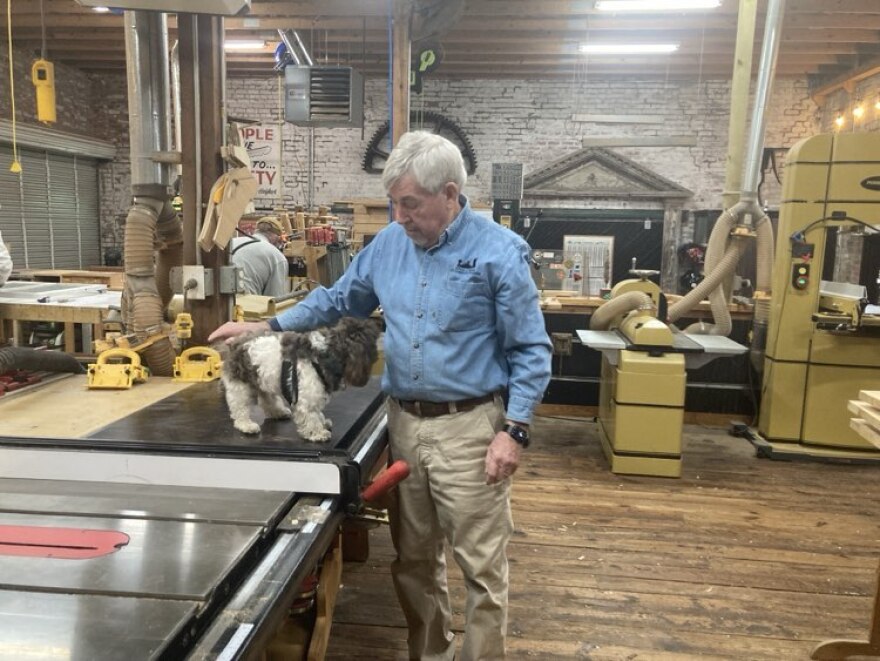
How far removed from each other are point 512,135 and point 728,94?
3.05 metres

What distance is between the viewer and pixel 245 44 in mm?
8266

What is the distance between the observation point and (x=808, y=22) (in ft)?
22.8

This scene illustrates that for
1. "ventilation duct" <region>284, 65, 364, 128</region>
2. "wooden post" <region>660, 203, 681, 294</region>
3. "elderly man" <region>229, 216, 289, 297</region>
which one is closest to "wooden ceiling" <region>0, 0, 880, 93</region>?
"ventilation duct" <region>284, 65, 364, 128</region>

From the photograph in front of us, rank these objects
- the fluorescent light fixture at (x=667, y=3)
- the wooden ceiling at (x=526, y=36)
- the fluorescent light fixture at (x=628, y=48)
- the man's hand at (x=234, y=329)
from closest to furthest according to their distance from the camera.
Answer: the man's hand at (x=234, y=329) < the fluorescent light fixture at (x=667, y=3) < the wooden ceiling at (x=526, y=36) < the fluorescent light fixture at (x=628, y=48)

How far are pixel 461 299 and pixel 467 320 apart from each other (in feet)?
0.21

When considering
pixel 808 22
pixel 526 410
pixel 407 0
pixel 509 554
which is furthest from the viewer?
pixel 808 22

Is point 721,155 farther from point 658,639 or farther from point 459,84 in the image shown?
point 658,639

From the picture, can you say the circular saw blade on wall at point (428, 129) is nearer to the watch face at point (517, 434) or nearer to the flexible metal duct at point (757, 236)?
the flexible metal duct at point (757, 236)

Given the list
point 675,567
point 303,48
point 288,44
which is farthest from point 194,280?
point 303,48

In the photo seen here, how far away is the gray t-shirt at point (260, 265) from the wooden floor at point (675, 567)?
1.97m

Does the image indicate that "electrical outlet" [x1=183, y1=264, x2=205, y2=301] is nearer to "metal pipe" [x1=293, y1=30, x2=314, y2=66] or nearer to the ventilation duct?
the ventilation duct

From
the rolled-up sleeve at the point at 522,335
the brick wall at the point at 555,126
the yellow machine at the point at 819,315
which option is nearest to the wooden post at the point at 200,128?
the rolled-up sleeve at the point at 522,335

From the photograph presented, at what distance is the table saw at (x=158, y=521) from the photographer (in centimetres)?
101

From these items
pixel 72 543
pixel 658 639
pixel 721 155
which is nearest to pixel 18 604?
pixel 72 543
